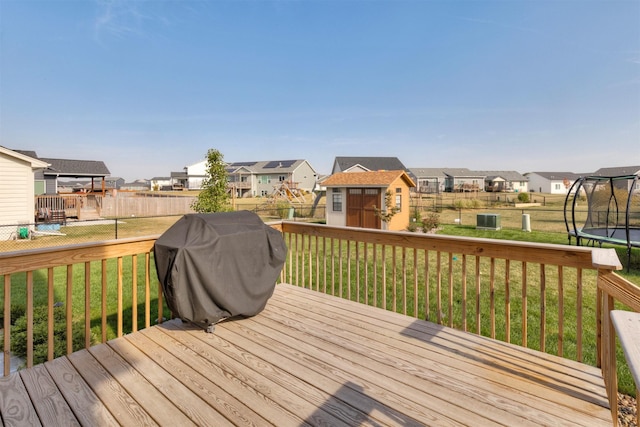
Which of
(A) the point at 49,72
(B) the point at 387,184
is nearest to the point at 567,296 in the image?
(B) the point at 387,184

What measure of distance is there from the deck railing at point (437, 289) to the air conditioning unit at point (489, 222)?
6.82 meters

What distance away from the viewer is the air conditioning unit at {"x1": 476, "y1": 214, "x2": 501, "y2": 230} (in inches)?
511

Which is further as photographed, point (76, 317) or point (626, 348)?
point (76, 317)

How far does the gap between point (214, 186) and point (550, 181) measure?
60336 millimetres

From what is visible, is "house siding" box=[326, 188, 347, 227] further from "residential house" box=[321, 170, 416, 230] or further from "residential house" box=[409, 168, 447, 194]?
"residential house" box=[409, 168, 447, 194]

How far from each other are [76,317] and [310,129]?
87.4ft

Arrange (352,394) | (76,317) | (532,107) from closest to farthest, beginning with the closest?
(352,394) → (76,317) → (532,107)

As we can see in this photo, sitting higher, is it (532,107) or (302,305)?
(532,107)

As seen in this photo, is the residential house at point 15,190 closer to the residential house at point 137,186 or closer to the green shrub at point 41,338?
the green shrub at point 41,338

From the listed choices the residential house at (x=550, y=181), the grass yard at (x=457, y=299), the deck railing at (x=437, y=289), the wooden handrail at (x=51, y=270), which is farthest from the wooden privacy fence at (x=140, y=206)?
the residential house at (x=550, y=181)

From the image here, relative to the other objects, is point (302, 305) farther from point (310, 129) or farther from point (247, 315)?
point (310, 129)

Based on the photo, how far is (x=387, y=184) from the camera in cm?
1359

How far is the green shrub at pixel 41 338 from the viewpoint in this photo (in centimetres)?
319

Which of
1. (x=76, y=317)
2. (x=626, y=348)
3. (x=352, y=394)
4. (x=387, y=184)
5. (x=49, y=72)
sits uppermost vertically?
(x=49, y=72)
